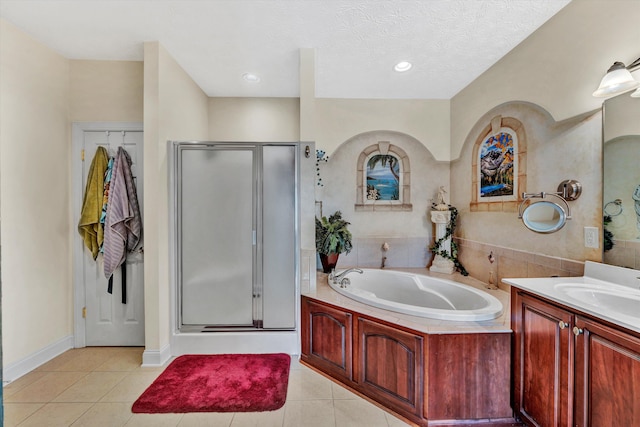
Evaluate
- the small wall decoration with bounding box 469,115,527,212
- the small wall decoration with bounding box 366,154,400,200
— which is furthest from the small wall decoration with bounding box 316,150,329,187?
the small wall decoration with bounding box 469,115,527,212

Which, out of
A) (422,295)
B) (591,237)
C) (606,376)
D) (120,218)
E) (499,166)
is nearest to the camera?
(606,376)

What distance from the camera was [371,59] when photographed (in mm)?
2520

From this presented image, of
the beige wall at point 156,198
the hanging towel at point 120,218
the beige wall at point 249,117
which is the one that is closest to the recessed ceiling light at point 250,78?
the beige wall at point 249,117

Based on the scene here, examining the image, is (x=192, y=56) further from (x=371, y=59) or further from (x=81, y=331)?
(x=81, y=331)

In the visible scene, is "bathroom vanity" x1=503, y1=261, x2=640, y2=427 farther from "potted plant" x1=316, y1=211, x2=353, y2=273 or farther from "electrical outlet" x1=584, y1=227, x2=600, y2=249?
"potted plant" x1=316, y1=211, x2=353, y2=273

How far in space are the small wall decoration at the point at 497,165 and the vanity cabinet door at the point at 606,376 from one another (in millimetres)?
1469

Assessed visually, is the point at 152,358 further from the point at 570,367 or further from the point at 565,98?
the point at 565,98

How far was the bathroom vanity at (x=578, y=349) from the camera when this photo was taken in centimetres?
117

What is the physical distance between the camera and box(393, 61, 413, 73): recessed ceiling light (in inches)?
102

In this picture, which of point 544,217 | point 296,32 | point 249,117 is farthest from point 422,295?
point 249,117

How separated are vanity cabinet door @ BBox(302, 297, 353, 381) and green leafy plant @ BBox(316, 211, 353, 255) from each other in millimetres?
666

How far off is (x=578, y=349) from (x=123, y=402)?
107 inches

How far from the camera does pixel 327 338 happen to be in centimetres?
222

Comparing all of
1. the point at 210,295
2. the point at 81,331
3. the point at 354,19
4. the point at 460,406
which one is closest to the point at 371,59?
the point at 354,19
